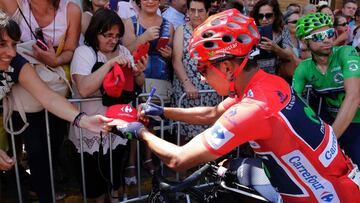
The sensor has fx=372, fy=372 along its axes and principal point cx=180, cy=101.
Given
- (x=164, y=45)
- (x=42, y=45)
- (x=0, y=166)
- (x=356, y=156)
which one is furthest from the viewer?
(x=164, y=45)

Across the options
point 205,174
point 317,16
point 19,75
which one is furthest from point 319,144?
point 19,75

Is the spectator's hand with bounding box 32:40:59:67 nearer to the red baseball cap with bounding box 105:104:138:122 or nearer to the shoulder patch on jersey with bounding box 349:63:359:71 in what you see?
the red baseball cap with bounding box 105:104:138:122

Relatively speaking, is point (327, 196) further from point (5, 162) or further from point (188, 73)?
point (188, 73)

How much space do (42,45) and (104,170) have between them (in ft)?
4.02

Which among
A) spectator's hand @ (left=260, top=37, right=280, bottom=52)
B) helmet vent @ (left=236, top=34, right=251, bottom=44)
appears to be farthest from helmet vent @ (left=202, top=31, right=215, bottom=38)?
spectator's hand @ (left=260, top=37, right=280, bottom=52)

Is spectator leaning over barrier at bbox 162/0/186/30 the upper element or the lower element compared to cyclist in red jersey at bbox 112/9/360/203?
upper

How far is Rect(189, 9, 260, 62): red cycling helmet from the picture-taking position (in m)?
1.95

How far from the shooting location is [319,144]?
1.97m

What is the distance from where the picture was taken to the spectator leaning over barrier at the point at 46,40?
3082 millimetres

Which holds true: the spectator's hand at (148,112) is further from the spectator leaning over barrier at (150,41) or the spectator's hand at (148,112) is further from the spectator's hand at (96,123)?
the spectator leaning over barrier at (150,41)

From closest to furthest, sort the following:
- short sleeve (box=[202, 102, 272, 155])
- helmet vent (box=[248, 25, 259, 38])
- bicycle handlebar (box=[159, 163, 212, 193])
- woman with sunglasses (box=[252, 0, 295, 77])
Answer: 1. short sleeve (box=[202, 102, 272, 155])
2. helmet vent (box=[248, 25, 259, 38])
3. bicycle handlebar (box=[159, 163, 212, 193])
4. woman with sunglasses (box=[252, 0, 295, 77])

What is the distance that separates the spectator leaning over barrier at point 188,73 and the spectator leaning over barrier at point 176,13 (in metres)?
0.53

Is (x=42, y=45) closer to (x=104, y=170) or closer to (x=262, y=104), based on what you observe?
(x=104, y=170)

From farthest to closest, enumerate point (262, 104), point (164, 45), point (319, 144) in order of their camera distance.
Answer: point (164, 45) < point (319, 144) < point (262, 104)
